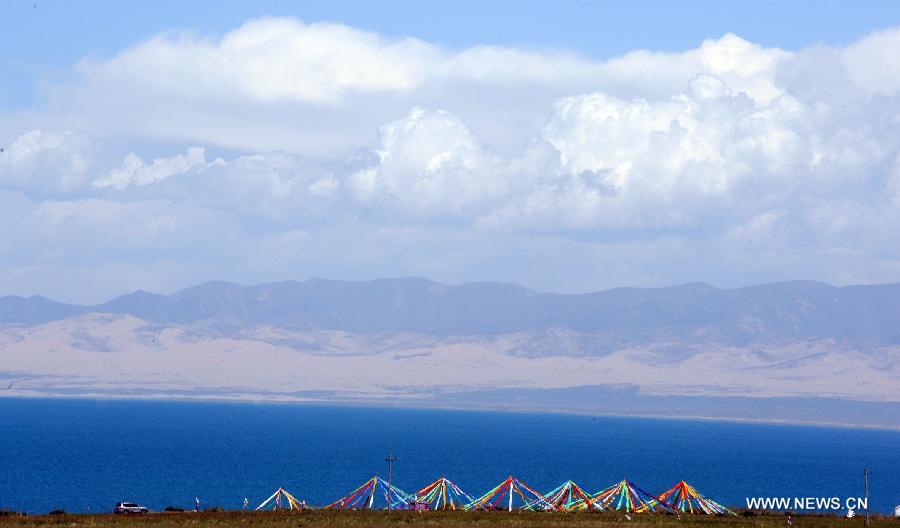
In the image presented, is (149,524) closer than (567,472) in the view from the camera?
Yes

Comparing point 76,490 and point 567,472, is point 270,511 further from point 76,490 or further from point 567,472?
point 567,472

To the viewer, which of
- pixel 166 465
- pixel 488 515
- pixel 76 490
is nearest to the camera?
pixel 488 515

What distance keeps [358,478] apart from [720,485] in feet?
145

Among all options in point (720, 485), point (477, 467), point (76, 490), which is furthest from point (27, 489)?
point (720, 485)

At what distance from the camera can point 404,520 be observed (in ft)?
277

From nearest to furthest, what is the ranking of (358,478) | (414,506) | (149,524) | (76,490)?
(149,524) → (414,506) → (76,490) → (358,478)

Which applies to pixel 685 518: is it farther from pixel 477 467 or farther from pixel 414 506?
pixel 477 467

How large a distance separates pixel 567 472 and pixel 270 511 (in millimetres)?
100287

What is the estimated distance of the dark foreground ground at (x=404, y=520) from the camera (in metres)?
80.4

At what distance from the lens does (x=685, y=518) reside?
89812 mm

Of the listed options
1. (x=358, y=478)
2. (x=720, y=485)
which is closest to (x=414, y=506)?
(x=358, y=478)

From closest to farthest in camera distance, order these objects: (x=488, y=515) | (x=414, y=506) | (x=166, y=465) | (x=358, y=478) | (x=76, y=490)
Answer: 1. (x=488, y=515)
2. (x=414, y=506)
3. (x=76, y=490)
4. (x=358, y=478)
5. (x=166, y=465)

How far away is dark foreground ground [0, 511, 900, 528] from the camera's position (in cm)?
8044

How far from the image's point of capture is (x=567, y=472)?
186000mm
